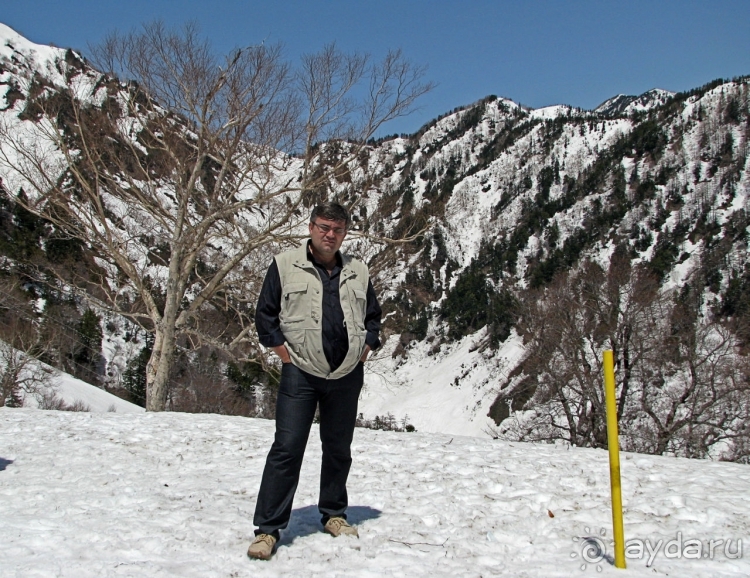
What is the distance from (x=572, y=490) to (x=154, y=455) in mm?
3914

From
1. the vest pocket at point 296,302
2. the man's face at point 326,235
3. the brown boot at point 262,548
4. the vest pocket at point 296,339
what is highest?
the man's face at point 326,235

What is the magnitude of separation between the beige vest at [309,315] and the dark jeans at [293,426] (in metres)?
0.09

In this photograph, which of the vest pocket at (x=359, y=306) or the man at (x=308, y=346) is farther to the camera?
the vest pocket at (x=359, y=306)

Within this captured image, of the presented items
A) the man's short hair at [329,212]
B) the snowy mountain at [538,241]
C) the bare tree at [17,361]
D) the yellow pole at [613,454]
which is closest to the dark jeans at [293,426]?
the man's short hair at [329,212]

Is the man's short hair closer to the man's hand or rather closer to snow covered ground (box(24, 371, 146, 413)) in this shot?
the man's hand

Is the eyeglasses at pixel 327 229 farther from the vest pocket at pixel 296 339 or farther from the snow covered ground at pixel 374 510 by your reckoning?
the snow covered ground at pixel 374 510

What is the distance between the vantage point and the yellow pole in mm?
2945

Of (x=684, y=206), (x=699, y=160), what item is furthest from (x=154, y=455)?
(x=699, y=160)

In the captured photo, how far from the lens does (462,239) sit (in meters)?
127

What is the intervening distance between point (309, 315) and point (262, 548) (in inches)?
49.7

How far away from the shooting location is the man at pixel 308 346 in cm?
321

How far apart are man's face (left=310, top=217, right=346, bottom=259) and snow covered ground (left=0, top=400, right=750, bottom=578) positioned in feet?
5.55

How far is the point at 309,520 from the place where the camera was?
12.5 feet

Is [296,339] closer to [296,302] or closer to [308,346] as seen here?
[308,346]
